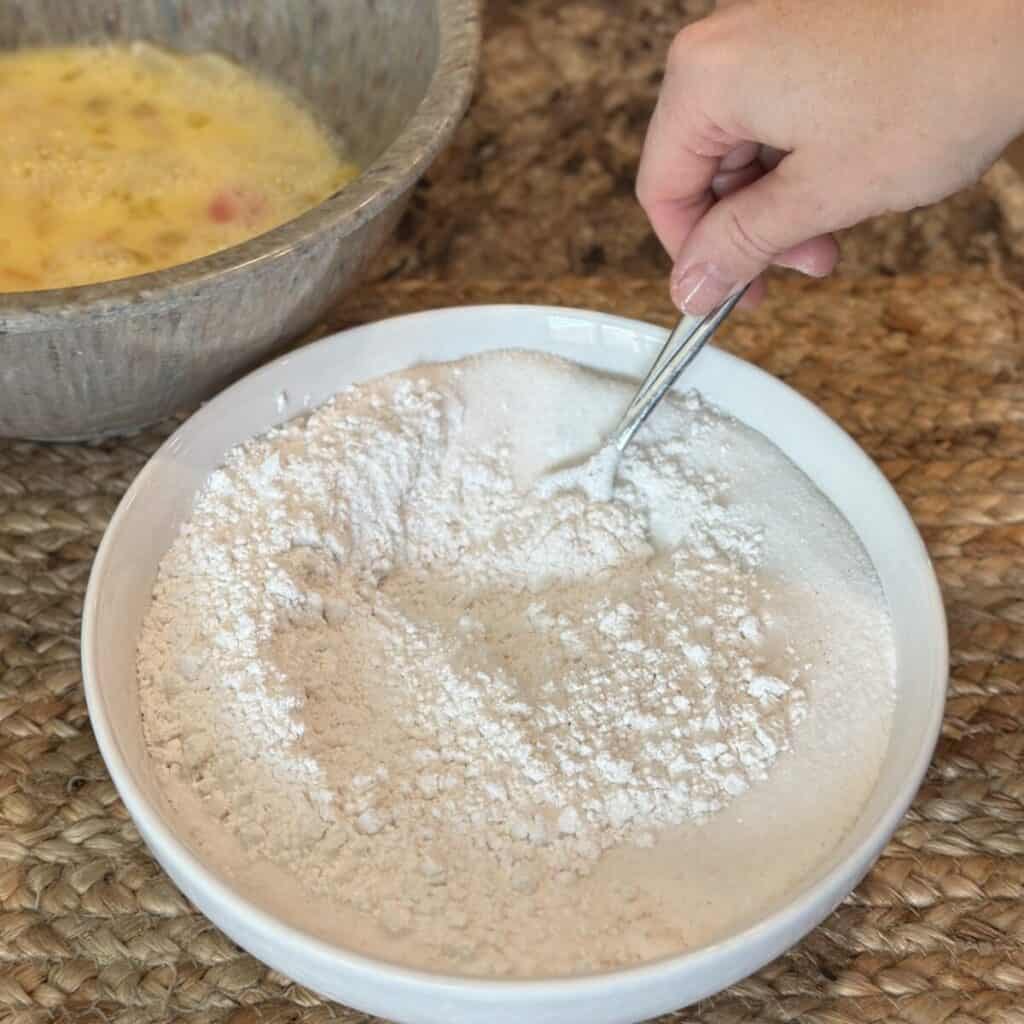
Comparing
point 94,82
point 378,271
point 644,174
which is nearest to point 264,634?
point 644,174

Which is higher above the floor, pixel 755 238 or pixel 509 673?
pixel 755 238

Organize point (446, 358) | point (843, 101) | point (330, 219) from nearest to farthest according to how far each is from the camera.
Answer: point (843, 101), point (330, 219), point (446, 358)

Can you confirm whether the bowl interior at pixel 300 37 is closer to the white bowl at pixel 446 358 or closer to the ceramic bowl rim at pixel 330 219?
the ceramic bowl rim at pixel 330 219

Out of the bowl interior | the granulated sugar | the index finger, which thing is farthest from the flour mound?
the bowl interior

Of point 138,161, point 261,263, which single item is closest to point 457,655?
point 261,263

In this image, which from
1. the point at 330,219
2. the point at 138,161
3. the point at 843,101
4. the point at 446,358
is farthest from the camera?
the point at 138,161

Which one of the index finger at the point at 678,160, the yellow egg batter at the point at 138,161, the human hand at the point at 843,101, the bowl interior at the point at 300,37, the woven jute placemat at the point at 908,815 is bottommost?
the woven jute placemat at the point at 908,815

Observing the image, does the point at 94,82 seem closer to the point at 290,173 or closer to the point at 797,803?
the point at 290,173

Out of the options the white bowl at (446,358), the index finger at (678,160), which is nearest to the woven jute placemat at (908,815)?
the white bowl at (446,358)

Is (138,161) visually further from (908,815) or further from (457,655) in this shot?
(908,815)

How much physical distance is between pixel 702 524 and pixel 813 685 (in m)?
0.10

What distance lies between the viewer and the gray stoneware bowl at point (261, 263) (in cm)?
61

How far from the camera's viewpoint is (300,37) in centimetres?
92

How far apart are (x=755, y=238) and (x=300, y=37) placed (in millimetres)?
454
